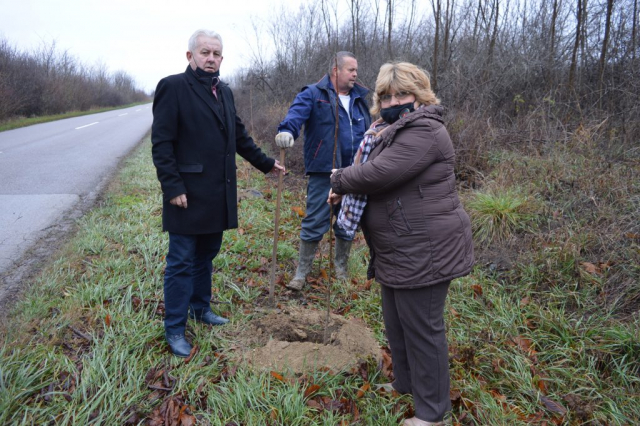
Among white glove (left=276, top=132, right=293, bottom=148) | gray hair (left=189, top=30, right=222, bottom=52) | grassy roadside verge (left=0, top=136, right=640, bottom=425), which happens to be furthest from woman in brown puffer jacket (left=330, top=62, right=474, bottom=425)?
gray hair (left=189, top=30, right=222, bottom=52)

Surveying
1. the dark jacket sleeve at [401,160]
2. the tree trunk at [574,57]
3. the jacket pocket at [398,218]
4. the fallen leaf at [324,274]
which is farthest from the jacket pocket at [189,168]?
the tree trunk at [574,57]

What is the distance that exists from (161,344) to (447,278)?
7.09 ft

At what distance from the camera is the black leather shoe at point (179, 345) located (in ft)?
10.00

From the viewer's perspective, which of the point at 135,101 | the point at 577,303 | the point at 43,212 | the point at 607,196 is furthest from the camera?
the point at 135,101

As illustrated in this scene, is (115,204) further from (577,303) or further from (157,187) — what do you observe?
(577,303)

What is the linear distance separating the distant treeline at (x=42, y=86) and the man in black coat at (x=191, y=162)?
2040cm

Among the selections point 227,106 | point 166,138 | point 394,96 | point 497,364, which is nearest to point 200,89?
point 227,106

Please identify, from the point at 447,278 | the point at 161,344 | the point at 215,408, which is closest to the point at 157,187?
the point at 161,344

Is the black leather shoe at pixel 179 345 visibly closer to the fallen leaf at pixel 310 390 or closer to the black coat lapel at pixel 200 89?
the fallen leaf at pixel 310 390

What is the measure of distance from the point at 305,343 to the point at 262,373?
479 millimetres

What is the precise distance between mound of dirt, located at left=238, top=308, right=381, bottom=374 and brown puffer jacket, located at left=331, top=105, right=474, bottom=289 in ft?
3.49

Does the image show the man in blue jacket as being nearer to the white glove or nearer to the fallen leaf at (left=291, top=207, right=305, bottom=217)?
the white glove

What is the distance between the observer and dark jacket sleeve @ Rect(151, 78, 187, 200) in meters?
2.83

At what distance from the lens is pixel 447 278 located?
2.23 m
